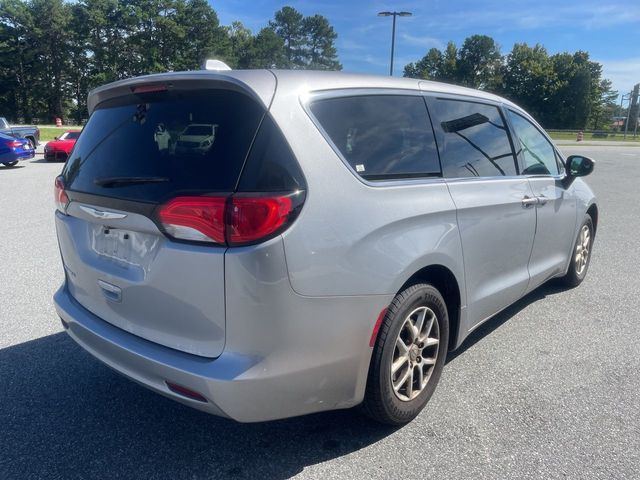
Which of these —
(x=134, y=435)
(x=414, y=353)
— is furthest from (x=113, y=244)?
(x=414, y=353)

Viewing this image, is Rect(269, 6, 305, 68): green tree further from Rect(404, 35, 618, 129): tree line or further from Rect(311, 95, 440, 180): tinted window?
Rect(311, 95, 440, 180): tinted window

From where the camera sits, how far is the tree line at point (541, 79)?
78.1 meters

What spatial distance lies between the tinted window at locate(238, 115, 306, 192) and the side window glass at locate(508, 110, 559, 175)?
2.31 metres

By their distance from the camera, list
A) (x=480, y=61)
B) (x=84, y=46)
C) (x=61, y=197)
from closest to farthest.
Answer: (x=61, y=197) < (x=84, y=46) < (x=480, y=61)

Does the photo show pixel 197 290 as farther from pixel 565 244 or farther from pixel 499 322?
pixel 565 244

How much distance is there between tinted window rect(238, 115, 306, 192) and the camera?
81.5 inches

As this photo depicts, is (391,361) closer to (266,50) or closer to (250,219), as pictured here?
(250,219)

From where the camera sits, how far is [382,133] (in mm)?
2672

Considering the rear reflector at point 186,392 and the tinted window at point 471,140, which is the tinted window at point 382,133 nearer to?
the tinted window at point 471,140

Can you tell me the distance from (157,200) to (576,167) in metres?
3.68

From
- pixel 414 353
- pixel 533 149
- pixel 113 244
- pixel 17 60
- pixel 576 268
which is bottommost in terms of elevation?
pixel 576 268

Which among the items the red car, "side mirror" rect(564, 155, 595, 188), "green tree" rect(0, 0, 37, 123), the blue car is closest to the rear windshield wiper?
"side mirror" rect(564, 155, 595, 188)

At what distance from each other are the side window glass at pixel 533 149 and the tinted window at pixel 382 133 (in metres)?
1.25

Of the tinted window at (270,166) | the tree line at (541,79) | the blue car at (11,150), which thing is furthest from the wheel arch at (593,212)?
the tree line at (541,79)
